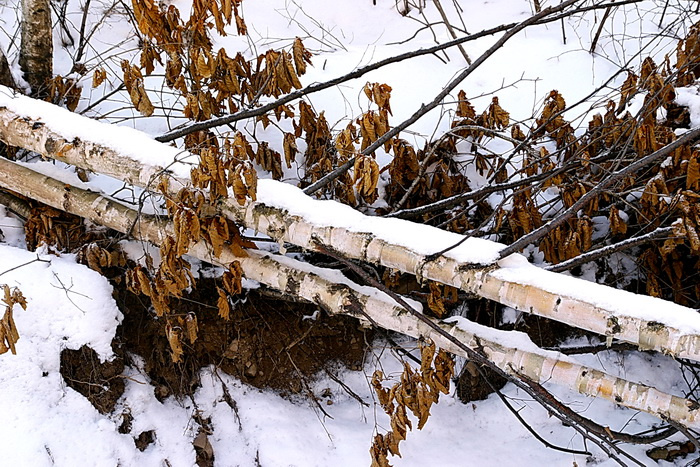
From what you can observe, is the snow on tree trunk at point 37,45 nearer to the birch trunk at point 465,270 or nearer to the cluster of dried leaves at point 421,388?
the birch trunk at point 465,270

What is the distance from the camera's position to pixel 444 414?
375cm

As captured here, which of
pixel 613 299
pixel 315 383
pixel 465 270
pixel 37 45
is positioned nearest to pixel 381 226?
pixel 465 270

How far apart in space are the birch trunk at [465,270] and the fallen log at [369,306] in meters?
0.28

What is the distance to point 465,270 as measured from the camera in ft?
8.14

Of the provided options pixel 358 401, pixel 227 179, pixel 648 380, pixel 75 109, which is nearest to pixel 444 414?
pixel 358 401

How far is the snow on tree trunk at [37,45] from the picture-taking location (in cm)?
386

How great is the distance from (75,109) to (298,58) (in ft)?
5.16

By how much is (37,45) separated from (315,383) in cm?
262

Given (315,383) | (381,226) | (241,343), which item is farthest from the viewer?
(315,383)

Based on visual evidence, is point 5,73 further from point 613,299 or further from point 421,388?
point 613,299

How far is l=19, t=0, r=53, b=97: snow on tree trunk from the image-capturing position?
12.6ft

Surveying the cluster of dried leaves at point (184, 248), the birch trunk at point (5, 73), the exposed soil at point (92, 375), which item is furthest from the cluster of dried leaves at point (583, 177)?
the birch trunk at point (5, 73)

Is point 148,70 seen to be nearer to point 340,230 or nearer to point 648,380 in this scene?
point 340,230

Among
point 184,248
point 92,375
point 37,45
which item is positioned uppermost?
point 37,45
